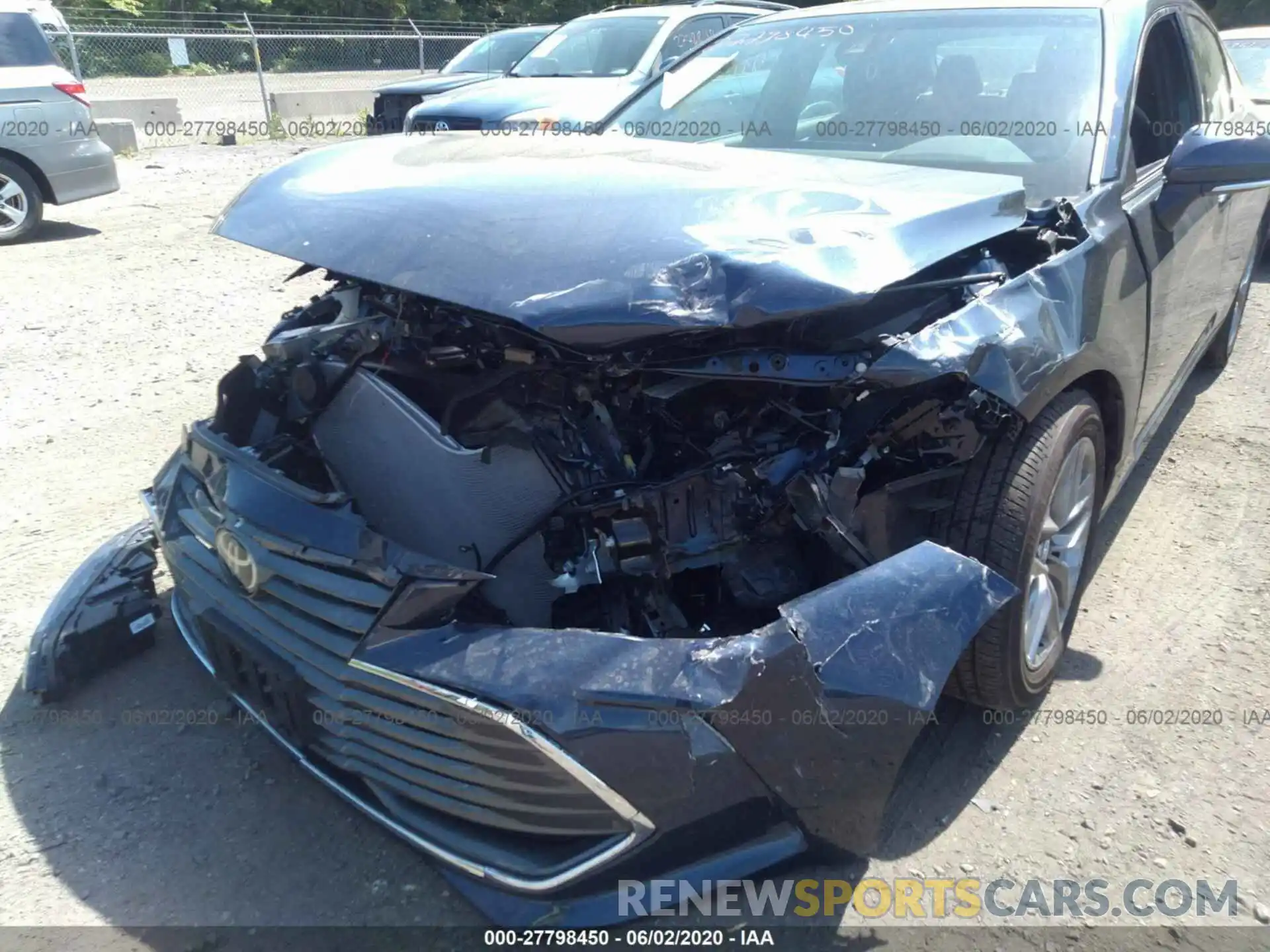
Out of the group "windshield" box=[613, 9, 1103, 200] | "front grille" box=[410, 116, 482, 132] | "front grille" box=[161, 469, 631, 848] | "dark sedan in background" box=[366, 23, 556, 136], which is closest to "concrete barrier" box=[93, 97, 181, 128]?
"dark sedan in background" box=[366, 23, 556, 136]

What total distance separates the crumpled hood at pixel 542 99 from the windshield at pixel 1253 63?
16.4ft

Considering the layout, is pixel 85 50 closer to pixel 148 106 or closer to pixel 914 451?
pixel 148 106

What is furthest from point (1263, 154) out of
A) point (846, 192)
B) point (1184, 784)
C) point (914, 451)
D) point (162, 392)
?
point (162, 392)

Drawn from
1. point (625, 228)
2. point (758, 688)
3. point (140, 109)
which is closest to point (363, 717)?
point (758, 688)

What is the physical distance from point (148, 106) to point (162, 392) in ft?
42.3

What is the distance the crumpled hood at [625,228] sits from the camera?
6.84 feet

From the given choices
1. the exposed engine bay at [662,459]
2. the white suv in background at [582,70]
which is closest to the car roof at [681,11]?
the white suv in background at [582,70]

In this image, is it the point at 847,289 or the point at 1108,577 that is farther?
the point at 1108,577

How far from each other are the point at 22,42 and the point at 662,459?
8914 mm

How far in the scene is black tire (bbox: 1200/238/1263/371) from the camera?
16.6ft

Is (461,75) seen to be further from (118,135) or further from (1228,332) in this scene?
(1228,332)

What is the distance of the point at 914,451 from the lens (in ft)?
7.80

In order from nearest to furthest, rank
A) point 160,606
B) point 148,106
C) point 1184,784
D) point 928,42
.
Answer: point 1184,784 → point 160,606 → point 928,42 → point 148,106

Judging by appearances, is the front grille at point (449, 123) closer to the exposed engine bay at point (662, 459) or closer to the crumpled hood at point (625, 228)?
the crumpled hood at point (625, 228)
